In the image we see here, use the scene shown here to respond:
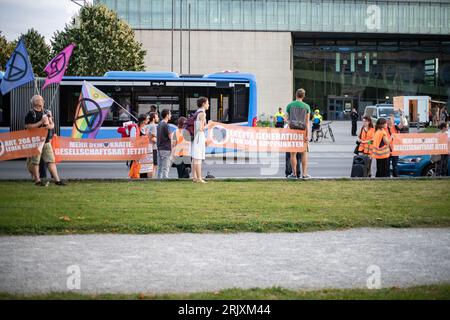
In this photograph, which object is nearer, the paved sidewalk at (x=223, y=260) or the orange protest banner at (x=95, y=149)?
the paved sidewalk at (x=223, y=260)

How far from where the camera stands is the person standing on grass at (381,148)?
16.3 metres

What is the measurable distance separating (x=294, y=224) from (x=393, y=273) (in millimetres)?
2944

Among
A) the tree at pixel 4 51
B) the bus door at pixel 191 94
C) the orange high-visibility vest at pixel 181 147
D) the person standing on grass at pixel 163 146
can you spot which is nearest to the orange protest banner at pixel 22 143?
the person standing on grass at pixel 163 146

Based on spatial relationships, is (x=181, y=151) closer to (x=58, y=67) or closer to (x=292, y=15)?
(x=58, y=67)

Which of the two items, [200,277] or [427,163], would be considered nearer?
[200,277]

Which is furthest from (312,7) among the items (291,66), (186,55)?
(186,55)

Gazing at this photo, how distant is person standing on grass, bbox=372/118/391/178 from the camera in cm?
1631

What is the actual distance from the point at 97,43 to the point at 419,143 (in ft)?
118

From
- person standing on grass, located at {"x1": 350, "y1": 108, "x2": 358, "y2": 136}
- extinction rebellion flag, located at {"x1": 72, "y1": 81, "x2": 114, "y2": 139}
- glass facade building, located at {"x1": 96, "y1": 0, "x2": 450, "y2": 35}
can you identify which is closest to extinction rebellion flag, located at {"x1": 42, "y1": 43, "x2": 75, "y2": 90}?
extinction rebellion flag, located at {"x1": 72, "y1": 81, "x2": 114, "y2": 139}

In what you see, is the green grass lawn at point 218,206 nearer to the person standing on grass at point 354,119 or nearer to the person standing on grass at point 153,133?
the person standing on grass at point 153,133

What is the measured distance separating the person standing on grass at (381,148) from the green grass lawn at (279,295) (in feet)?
34.9

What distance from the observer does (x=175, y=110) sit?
26.3m
